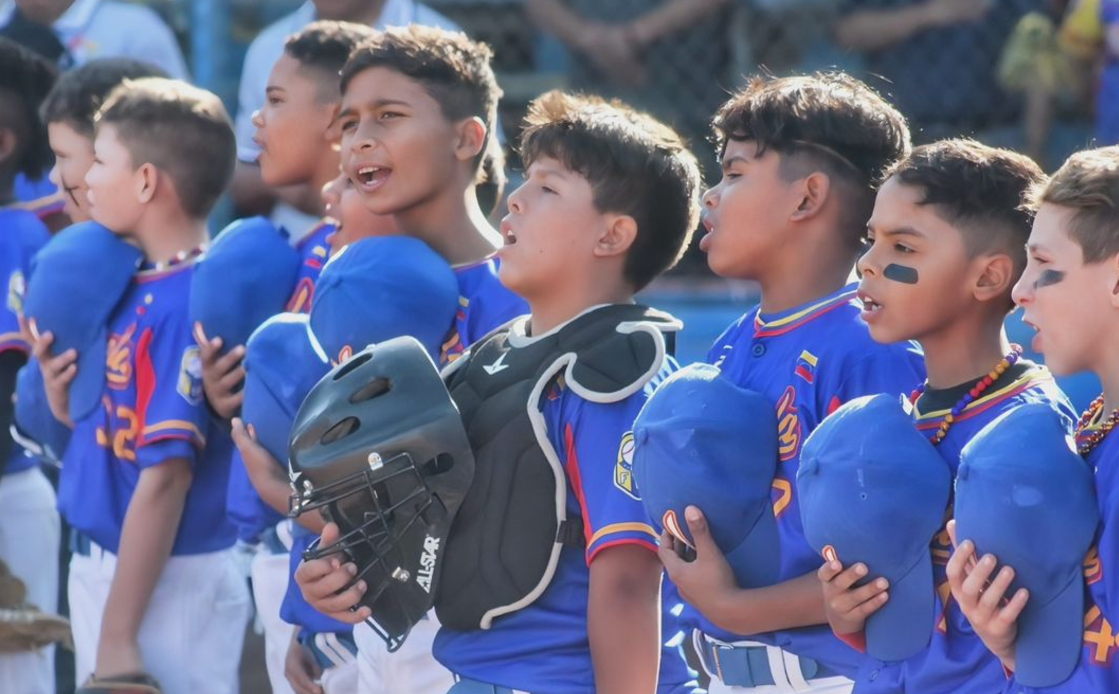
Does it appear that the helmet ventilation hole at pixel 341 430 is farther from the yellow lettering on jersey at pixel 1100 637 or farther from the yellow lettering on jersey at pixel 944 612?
the yellow lettering on jersey at pixel 1100 637

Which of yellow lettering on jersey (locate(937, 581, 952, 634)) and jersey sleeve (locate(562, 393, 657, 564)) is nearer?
yellow lettering on jersey (locate(937, 581, 952, 634))

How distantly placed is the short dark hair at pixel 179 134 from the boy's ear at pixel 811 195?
1.81 metres

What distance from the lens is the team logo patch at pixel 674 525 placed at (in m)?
2.69

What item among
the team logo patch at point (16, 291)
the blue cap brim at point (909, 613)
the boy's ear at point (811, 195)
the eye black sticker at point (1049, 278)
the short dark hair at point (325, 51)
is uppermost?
the short dark hair at point (325, 51)

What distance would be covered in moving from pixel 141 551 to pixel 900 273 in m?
2.03

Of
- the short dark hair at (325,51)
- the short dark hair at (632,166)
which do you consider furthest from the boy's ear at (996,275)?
the short dark hair at (325,51)

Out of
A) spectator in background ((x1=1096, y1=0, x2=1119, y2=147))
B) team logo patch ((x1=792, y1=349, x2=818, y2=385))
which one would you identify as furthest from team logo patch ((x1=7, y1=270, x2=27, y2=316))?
spectator in background ((x1=1096, y1=0, x2=1119, y2=147))

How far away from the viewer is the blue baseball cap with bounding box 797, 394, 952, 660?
7.83 feet

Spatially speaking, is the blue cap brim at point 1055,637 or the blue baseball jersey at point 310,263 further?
the blue baseball jersey at point 310,263

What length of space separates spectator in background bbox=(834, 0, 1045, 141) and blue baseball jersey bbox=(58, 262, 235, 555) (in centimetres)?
325

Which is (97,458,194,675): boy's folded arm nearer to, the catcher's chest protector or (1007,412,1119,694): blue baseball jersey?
the catcher's chest protector

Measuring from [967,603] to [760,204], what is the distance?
36.7 inches

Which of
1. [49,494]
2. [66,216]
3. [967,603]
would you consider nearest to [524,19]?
[66,216]

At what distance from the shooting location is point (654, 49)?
260 inches
